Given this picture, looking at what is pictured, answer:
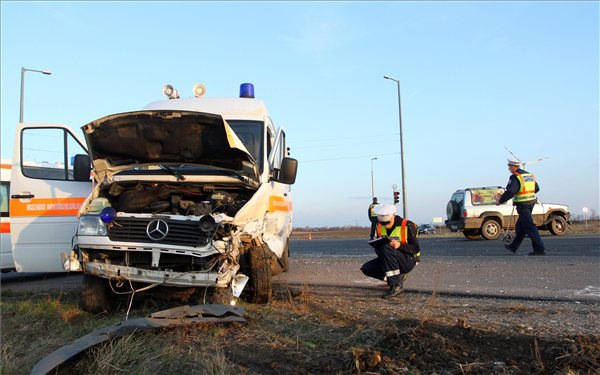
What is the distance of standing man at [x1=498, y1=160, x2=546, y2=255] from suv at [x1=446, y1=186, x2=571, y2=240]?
8516mm

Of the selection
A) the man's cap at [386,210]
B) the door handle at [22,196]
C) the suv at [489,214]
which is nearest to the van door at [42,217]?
the door handle at [22,196]

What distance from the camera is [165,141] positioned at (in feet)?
20.4

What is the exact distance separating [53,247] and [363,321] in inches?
183

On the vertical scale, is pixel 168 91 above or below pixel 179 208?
above

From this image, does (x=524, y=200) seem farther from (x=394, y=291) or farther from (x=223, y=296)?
(x=223, y=296)

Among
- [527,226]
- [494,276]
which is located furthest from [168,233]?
[527,226]

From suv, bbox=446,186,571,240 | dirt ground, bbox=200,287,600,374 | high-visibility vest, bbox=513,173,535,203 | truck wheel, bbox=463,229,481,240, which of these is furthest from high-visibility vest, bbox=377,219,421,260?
truck wheel, bbox=463,229,481,240

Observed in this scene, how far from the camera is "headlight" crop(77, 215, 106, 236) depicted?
5.32m

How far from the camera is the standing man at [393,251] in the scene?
5.93 metres

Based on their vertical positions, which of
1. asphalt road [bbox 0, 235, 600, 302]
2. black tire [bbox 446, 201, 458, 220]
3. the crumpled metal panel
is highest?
black tire [bbox 446, 201, 458, 220]

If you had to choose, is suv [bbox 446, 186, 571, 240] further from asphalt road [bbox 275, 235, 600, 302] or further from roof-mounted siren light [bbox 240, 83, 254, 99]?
roof-mounted siren light [bbox 240, 83, 254, 99]

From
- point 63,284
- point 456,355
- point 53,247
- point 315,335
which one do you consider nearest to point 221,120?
point 315,335

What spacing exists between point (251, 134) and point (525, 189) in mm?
5478

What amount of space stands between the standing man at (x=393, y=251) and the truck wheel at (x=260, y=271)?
1317 mm
